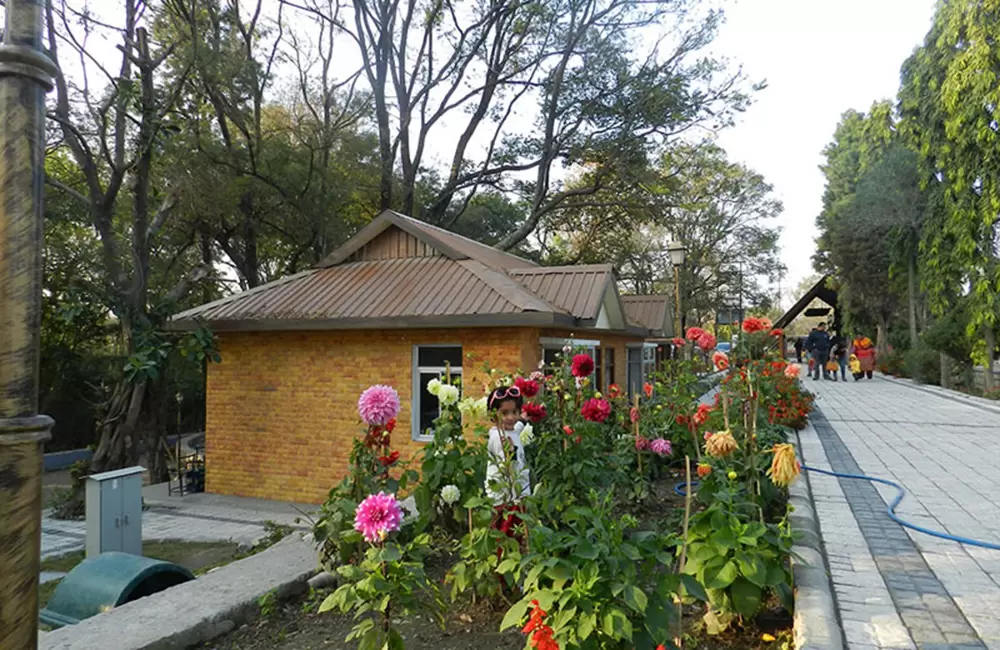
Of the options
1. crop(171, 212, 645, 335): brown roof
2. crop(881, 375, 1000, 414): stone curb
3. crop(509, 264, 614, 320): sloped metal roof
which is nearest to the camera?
crop(171, 212, 645, 335): brown roof

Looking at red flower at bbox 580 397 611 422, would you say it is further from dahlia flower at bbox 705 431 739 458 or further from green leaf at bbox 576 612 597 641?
green leaf at bbox 576 612 597 641

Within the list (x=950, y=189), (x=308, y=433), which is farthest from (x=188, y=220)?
(x=950, y=189)

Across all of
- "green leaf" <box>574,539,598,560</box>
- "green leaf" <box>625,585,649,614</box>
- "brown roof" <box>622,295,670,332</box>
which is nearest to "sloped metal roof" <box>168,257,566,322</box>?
"green leaf" <box>574,539,598,560</box>

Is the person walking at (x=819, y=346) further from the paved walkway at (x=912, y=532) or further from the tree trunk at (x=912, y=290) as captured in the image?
the paved walkway at (x=912, y=532)

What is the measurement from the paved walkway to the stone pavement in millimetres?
6556

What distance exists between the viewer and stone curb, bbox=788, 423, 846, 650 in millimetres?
2801

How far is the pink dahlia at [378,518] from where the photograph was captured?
8.35 ft

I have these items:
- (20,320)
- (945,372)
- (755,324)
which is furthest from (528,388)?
(945,372)

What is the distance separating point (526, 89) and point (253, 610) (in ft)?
63.6

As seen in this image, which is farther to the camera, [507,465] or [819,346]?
[819,346]

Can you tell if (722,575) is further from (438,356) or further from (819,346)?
(819,346)

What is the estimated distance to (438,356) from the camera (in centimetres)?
1002

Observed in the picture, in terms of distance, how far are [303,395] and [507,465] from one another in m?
8.12

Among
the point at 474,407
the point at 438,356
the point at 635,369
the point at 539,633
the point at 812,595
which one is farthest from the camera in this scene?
the point at 635,369
